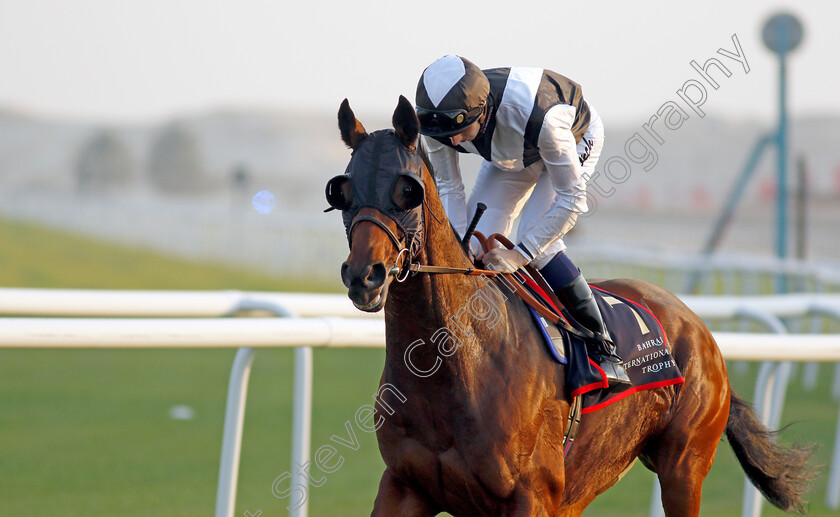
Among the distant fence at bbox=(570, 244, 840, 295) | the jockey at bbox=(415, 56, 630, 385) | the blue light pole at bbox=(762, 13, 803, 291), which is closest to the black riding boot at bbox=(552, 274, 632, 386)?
the jockey at bbox=(415, 56, 630, 385)

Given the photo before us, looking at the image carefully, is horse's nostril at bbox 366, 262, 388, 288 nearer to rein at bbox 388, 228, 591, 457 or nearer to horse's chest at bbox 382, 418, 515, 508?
rein at bbox 388, 228, 591, 457

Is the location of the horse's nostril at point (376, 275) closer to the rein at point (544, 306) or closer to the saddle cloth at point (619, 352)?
the rein at point (544, 306)

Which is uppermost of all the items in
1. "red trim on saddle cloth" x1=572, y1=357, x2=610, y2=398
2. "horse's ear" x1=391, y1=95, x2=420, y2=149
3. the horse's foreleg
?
"horse's ear" x1=391, y1=95, x2=420, y2=149

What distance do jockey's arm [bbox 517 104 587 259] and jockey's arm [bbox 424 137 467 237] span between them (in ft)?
0.83

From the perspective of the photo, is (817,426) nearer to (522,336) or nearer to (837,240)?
(522,336)

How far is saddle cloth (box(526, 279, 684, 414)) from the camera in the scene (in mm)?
2605

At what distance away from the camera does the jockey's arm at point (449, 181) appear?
2.72 meters

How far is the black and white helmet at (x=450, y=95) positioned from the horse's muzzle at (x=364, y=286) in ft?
1.89

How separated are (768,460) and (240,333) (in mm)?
1987

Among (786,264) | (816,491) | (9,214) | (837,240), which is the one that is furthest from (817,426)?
(9,214)

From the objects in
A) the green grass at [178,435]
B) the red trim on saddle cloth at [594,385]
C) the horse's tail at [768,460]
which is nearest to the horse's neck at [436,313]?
the red trim on saddle cloth at [594,385]

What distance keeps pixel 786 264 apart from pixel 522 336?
23.8 feet

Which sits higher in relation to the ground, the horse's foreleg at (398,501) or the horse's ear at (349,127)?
the horse's ear at (349,127)

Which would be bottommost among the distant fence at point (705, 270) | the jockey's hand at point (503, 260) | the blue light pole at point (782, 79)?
the jockey's hand at point (503, 260)
